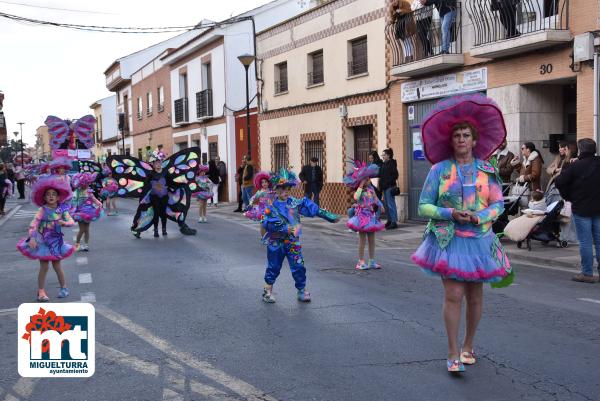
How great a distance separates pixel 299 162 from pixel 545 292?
15.6 metres

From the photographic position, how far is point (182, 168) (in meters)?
15.1

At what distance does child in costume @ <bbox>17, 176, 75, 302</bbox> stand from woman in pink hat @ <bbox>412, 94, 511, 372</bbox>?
478cm

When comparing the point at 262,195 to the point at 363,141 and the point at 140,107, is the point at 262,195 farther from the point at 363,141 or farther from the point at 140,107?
the point at 140,107

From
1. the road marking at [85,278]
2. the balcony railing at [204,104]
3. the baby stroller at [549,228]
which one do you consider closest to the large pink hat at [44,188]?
the road marking at [85,278]

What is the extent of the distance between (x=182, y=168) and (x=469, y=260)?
11.0m

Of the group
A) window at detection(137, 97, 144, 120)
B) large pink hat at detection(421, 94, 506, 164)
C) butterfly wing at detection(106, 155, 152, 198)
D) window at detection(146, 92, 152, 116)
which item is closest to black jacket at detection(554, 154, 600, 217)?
large pink hat at detection(421, 94, 506, 164)

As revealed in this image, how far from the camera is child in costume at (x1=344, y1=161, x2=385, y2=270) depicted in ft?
32.2

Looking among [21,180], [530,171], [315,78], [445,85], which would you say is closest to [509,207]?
[530,171]

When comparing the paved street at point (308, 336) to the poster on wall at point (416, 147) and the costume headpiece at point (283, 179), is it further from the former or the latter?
the poster on wall at point (416, 147)

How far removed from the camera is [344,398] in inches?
174

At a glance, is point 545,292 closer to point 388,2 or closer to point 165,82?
point 388,2

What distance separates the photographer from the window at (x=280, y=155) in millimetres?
24467

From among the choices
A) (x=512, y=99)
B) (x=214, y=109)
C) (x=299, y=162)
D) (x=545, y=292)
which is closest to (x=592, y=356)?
(x=545, y=292)

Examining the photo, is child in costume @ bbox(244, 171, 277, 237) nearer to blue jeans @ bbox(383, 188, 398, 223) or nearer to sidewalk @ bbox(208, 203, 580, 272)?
sidewalk @ bbox(208, 203, 580, 272)
